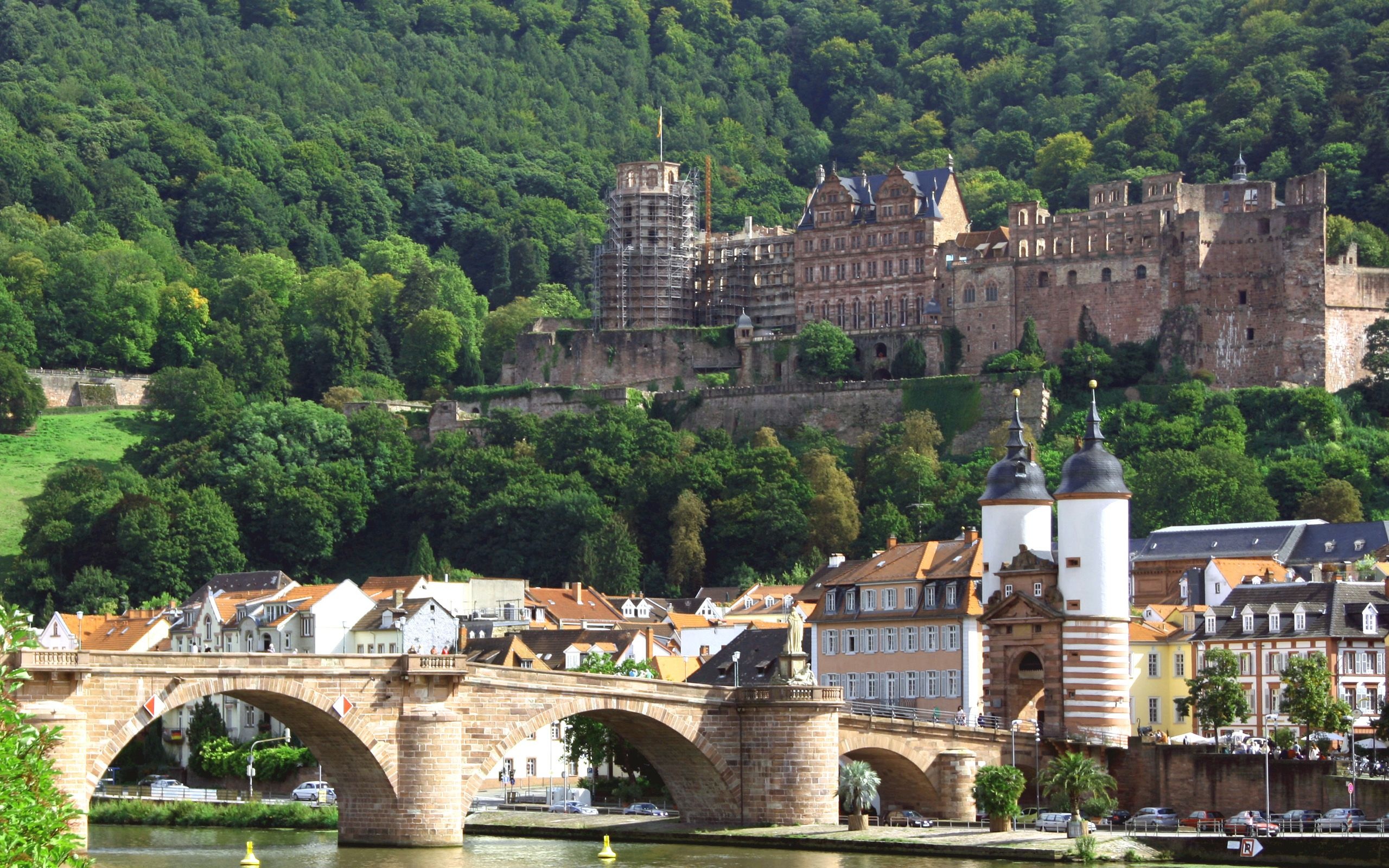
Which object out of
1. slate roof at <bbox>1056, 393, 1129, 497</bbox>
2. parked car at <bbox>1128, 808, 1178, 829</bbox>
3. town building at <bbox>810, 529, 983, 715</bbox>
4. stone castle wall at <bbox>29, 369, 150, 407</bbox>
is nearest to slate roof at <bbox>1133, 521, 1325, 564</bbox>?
town building at <bbox>810, 529, 983, 715</bbox>

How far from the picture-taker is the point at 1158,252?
412ft

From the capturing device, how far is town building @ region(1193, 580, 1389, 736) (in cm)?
7656

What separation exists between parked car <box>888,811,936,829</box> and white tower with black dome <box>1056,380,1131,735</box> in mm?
4786

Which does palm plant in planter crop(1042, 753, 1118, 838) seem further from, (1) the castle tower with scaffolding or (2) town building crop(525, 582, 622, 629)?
(1) the castle tower with scaffolding

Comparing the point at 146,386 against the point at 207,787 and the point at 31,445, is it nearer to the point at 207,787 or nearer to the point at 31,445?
the point at 31,445

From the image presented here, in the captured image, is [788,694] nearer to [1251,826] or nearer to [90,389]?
[1251,826]

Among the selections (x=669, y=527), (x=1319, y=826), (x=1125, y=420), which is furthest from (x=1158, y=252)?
(x=1319, y=826)

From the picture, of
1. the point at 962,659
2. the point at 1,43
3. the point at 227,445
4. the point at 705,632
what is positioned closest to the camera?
the point at 962,659

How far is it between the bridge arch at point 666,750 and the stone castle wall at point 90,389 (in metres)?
80.9

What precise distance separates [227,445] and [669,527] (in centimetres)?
2298

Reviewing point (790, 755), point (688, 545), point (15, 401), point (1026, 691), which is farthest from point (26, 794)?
point (15, 401)

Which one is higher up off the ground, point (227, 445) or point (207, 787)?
point (227, 445)

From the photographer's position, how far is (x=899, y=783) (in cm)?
7075

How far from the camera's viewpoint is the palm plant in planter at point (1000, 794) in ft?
215
